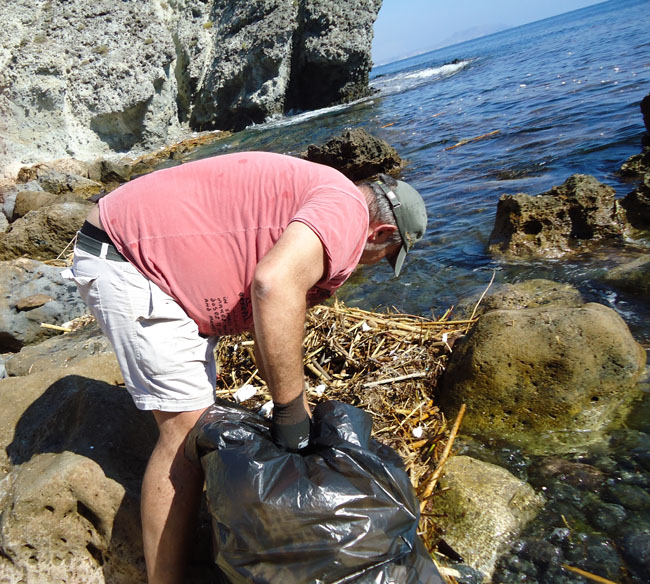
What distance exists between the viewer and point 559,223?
262 inches

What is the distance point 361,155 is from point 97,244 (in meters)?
11.0

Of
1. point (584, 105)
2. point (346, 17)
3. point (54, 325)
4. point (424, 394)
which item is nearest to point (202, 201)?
point (424, 394)

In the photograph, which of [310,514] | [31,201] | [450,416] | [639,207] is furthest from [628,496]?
[31,201]

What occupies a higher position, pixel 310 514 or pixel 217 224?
pixel 217 224

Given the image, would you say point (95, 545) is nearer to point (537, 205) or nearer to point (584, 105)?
point (537, 205)

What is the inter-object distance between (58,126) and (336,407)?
25.2 metres

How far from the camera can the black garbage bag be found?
1.71 metres

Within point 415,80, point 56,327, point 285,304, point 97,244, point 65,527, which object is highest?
point 415,80

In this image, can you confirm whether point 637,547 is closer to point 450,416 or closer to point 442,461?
point 442,461

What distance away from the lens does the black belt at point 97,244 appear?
2184mm

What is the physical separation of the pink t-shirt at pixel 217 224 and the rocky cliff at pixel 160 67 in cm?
2299

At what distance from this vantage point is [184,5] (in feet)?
97.6

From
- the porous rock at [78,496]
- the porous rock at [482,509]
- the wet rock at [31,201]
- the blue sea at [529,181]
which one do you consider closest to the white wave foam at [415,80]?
the blue sea at [529,181]

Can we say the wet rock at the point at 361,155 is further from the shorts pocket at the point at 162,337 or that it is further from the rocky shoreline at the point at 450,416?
the shorts pocket at the point at 162,337
